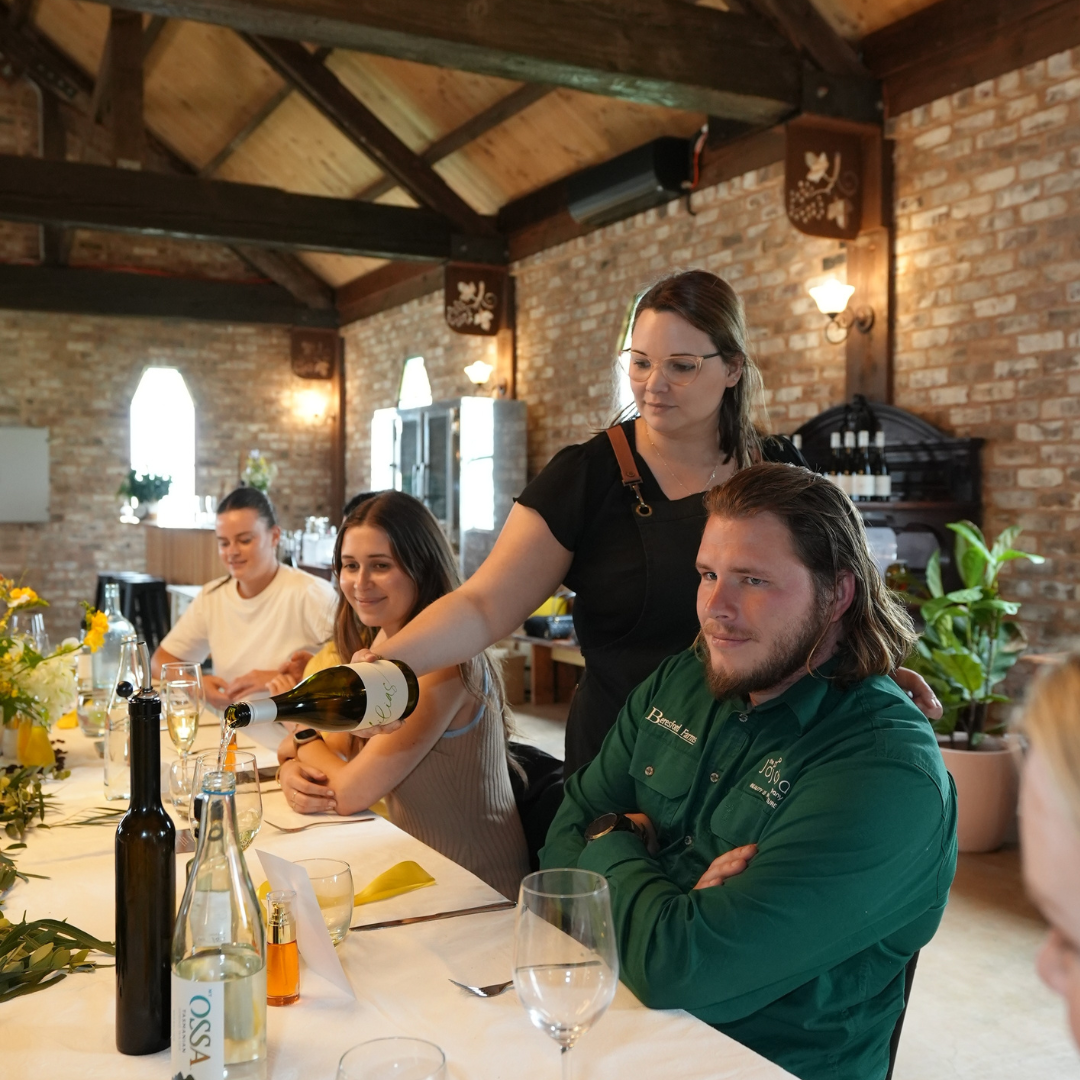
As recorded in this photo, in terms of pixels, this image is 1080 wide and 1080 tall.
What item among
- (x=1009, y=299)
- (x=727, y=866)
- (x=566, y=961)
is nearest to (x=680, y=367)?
(x=727, y=866)

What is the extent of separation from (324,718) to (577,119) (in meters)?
6.73

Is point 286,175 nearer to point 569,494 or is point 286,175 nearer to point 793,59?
point 793,59

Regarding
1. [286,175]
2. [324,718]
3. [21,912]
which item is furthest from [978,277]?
[286,175]

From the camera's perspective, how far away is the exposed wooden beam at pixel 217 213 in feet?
26.0

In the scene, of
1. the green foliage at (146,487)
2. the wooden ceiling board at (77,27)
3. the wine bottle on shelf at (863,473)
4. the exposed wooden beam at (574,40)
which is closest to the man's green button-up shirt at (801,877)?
the wine bottle on shelf at (863,473)

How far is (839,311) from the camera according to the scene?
5688 millimetres

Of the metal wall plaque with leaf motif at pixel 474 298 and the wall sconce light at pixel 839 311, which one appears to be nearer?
the wall sconce light at pixel 839 311

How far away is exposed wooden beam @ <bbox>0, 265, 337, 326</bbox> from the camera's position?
11.0 m

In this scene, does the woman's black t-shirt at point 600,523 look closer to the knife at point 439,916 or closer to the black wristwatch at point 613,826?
the black wristwatch at point 613,826

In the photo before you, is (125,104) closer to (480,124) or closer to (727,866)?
(480,124)

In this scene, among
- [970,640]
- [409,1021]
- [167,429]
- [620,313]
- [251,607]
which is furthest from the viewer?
[167,429]

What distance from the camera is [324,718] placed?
5.23 feet

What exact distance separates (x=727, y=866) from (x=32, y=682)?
1.44 meters

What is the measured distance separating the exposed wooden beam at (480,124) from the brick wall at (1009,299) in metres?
2.93
